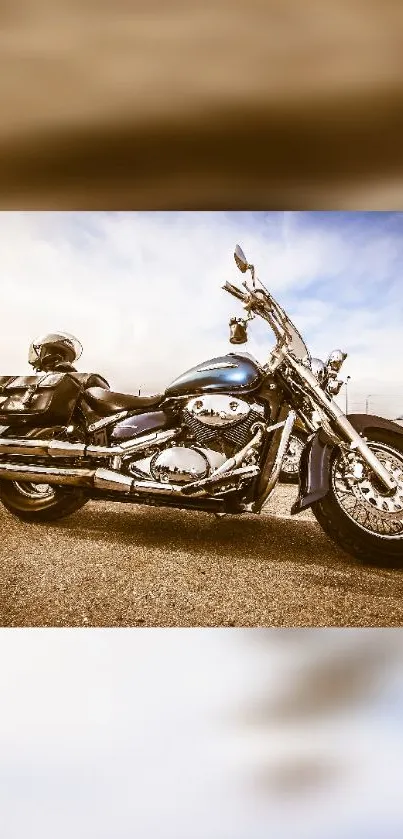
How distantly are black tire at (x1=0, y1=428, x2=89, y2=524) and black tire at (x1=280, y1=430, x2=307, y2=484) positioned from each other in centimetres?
85

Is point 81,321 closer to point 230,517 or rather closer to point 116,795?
point 230,517

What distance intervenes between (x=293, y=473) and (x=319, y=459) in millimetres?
121

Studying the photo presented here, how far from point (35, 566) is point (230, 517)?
867mm

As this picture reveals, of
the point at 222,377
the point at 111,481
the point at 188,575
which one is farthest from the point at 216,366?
the point at 188,575

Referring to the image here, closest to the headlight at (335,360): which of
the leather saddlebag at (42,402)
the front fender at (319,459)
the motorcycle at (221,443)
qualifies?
the motorcycle at (221,443)

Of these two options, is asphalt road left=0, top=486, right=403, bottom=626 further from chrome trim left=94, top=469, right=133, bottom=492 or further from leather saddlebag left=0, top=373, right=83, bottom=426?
leather saddlebag left=0, top=373, right=83, bottom=426

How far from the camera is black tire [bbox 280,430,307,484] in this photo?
2469 mm

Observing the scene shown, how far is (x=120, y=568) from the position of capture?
2543 millimetres

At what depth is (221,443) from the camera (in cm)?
247
